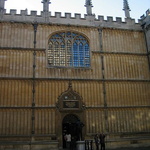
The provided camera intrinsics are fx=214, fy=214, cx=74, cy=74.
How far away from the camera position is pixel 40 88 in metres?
17.0

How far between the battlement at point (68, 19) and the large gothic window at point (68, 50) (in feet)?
4.09

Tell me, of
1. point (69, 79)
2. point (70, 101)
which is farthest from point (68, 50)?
point (70, 101)

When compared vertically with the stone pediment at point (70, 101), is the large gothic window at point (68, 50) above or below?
above

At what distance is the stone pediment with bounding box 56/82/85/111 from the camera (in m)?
17.1

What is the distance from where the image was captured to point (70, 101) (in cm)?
1731

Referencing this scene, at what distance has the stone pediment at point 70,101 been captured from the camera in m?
17.1

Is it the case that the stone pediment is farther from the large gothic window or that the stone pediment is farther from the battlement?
the battlement

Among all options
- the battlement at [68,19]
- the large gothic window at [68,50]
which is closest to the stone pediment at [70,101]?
the large gothic window at [68,50]

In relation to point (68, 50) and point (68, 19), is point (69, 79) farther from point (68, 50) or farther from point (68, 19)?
point (68, 19)

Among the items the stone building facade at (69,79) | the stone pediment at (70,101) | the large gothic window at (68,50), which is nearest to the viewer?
the stone building facade at (69,79)

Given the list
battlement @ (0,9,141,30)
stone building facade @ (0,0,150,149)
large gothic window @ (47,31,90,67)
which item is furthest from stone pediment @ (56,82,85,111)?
battlement @ (0,9,141,30)

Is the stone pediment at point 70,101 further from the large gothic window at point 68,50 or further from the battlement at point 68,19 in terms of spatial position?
the battlement at point 68,19

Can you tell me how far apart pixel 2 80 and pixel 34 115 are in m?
3.71

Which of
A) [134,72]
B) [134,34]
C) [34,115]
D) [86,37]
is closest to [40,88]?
[34,115]
